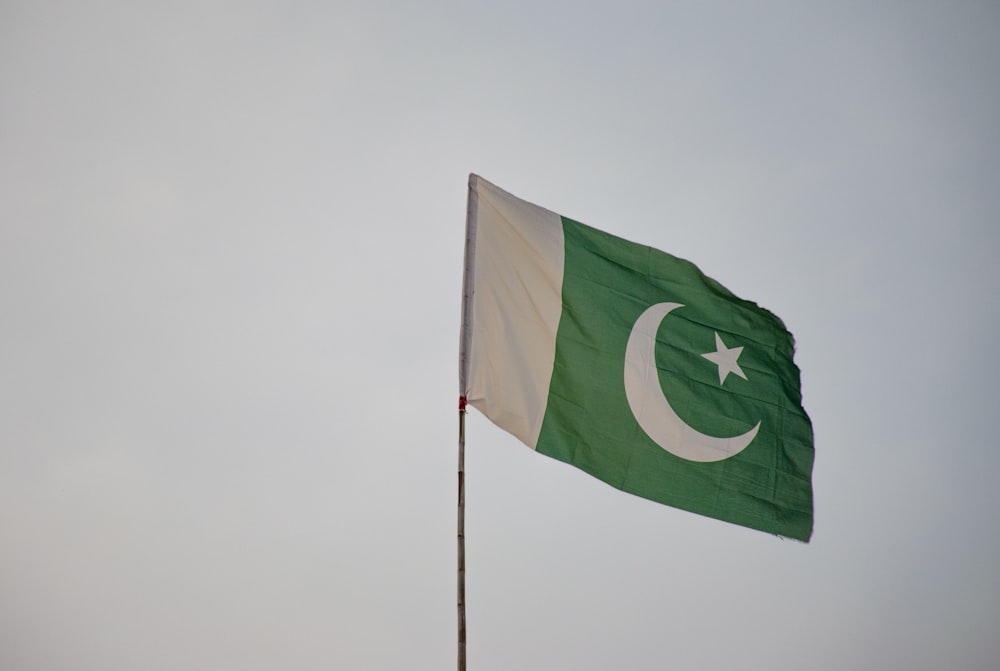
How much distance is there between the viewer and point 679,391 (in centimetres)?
1242

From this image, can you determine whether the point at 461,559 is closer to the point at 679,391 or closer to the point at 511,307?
the point at 511,307

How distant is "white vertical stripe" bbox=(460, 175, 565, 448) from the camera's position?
1100cm

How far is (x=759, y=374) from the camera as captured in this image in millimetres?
13062

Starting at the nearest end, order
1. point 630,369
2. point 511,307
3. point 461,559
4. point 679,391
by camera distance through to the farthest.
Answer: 1. point 461,559
2. point 511,307
3. point 630,369
4. point 679,391

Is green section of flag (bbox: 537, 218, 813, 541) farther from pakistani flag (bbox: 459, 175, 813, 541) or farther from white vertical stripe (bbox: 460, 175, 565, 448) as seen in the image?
white vertical stripe (bbox: 460, 175, 565, 448)

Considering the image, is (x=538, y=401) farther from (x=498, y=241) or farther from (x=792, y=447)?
(x=792, y=447)

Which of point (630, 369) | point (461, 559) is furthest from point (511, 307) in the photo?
point (461, 559)

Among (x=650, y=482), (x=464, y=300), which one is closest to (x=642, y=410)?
(x=650, y=482)

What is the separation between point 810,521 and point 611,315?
12.2 ft

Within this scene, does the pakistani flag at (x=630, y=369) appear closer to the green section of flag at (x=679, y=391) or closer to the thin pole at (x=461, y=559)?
the green section of flag at (x=679, y=391)

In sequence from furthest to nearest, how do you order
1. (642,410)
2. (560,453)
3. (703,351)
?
1. (703,351)
2. (642,410)
3. (560,453)

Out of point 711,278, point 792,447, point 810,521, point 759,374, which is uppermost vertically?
point 711,278

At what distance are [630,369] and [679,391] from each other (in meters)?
0.81

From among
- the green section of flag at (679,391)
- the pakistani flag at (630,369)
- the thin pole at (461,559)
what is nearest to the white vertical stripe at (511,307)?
the pakistani flag at (630,369)
